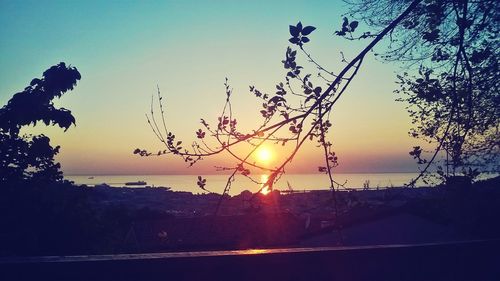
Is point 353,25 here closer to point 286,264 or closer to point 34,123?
point 286,264

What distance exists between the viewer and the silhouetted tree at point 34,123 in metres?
12.1

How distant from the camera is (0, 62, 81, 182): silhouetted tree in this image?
12078mm

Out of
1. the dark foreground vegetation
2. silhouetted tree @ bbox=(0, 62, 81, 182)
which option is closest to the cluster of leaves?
the dark foreground vegetation

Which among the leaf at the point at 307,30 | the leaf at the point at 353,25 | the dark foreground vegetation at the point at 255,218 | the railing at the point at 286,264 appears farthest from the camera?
the dark foreground vegetation at the point at 255,218

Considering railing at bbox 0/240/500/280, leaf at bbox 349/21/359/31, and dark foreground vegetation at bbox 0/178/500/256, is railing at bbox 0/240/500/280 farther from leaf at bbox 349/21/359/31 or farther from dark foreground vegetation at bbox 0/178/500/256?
leaf at bbox 349/21/359/31

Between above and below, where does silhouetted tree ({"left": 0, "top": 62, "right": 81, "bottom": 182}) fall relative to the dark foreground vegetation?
above

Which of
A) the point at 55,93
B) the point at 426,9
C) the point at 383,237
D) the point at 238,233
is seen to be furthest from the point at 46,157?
the point at 238,233

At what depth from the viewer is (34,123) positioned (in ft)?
41.1

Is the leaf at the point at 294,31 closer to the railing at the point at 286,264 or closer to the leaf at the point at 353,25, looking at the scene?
the leaf at the point at 353,25

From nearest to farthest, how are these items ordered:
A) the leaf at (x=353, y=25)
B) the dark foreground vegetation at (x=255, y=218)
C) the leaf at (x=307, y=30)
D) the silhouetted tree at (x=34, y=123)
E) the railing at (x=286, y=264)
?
the railing at (x=286, y=264) → the leaf at (x=307, y=30) → the leaf at (x=353, y=25) → the dark foreground vegetation at (x=255, y=218) → the silhouetted tree at (x=34, y=123)

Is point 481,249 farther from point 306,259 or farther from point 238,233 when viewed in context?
point 238,233

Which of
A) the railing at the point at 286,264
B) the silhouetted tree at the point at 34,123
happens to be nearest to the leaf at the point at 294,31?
the railing at the point at 286,264

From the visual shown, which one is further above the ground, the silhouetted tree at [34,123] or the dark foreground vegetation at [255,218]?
the silhouetted tree at [34,123]

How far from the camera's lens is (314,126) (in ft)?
13.5
